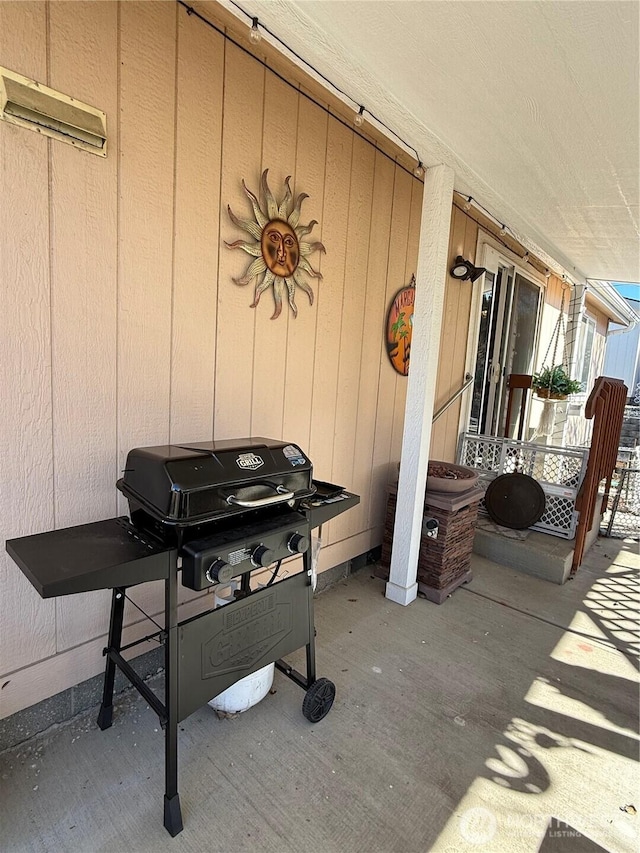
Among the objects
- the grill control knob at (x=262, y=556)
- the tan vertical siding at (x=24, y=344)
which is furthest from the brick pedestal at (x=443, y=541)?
the tan vertical siding at (x=24, y=344)

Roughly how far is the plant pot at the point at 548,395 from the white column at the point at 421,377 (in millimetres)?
2523

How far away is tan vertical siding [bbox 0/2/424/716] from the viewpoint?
1378 millimetres

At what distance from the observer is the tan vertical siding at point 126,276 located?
138 centimetres

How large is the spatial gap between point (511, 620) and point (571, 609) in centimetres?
48

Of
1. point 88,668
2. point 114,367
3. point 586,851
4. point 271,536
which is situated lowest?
point 586,851

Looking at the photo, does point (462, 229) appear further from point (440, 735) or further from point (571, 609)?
point (440, 735)

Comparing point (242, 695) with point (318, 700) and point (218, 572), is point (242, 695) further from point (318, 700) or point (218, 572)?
point (218, 572)

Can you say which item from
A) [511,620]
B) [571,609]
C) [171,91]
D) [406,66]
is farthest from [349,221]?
[571,609]

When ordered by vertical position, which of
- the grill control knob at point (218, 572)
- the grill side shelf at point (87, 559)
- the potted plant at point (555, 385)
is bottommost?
the grill control knob at point (218, 572)

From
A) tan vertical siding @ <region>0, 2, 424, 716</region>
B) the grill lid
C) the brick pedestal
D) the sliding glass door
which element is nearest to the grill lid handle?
the grill lid

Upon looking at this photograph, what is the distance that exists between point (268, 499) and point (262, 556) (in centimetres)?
17

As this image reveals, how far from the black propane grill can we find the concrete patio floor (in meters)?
0.16

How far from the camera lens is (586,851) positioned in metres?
1.30

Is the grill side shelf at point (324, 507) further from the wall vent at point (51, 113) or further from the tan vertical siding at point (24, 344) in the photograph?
the wall vent at point (51, 113)
